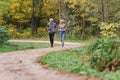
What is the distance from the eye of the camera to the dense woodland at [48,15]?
3378 centimetres

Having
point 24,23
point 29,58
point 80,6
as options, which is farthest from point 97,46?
point 24,23

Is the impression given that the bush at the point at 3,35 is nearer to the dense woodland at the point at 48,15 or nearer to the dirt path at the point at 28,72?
the dirt path at the point at 28,72

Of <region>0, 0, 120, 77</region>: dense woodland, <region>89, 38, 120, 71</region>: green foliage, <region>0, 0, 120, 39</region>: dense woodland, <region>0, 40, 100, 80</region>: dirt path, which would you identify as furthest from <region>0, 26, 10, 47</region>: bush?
<region>0, 0, 120, 39</region>: dense woodland

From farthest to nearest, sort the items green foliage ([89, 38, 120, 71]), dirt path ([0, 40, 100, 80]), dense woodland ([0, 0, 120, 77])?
dense woodland ([0, 0, 120, 77]) < green foliage ([89, 38, 120, 71]) < dirt path ([0, 40, 100, 80])

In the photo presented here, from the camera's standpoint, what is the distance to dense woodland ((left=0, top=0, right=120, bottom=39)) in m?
33.8

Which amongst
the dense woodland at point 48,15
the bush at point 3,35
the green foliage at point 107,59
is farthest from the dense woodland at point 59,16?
the green foliage at point 107,59

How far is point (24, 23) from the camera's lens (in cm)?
4125

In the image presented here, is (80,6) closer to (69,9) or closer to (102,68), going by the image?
(69,9)

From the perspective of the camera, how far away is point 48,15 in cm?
4006

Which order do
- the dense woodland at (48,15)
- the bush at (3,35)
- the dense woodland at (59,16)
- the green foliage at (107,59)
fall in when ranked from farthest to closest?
the dense woodland at (48,15), the dense woodland at (59,16), the bush at (3,35), the green foliage at (107,59)

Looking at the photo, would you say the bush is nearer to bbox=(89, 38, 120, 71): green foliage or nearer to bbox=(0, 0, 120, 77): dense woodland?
bbox=(0, 0, 120, 77): dense woodland

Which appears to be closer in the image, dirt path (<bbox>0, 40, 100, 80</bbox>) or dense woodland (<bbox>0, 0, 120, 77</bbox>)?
dirt path (<bbox>0, 40, 100, 80</bbox>)

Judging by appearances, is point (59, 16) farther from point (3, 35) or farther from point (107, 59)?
point (107, 59)

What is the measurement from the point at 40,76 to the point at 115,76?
2.37 m
